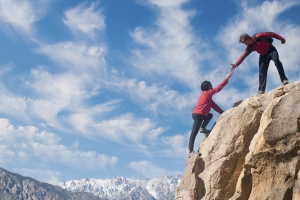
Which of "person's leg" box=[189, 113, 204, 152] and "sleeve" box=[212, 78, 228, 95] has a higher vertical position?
"sleeve" box=[212, 78, 228, 95]

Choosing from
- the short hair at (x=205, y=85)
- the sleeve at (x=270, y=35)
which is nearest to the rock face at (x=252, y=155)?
the short hair at (x=205, y=85)

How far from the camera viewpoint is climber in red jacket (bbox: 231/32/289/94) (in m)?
19.5

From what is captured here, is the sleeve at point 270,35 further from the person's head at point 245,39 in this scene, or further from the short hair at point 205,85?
the short hair at point 205,85

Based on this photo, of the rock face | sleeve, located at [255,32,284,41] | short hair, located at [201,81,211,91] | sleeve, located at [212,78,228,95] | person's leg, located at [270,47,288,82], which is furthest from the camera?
short hair, located at [201,81,211,91]

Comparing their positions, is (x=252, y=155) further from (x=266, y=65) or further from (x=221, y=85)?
(x=266, y=65)

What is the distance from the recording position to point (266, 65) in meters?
20.3

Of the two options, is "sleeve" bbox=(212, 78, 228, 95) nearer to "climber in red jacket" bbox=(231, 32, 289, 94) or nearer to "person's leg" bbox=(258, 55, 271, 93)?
"climber in red jacket" bbox=(231, 32, 289, 94)

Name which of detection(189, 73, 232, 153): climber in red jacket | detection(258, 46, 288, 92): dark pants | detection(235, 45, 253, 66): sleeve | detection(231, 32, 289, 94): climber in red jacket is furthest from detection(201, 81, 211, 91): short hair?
detection(258, 46, 288, 92): dark pants

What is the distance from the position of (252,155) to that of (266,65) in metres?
6.49

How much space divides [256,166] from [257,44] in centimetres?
739

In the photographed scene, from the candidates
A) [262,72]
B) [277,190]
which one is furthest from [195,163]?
[262,72]

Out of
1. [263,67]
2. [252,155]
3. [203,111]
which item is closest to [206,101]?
[203,111]

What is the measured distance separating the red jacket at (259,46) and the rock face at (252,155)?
2684 mm

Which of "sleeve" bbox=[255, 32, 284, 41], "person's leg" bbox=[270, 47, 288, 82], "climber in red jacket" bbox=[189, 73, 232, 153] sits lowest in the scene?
"climber in red jacket" bbox=[189, 73, 232, 153]
